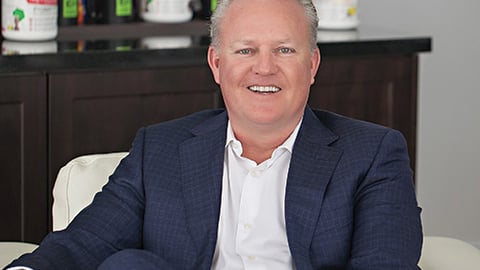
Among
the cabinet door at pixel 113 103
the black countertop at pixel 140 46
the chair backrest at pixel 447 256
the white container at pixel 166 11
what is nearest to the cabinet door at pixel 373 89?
the black countertop at pixel 140 46

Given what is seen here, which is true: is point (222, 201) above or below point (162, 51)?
below

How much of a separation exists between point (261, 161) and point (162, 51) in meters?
0.84

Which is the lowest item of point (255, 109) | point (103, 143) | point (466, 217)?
point (466, 217)

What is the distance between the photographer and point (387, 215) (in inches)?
76.4

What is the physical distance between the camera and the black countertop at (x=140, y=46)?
9.05 ft

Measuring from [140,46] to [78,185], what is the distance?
2.53 feet

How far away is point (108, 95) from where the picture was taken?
2.85m

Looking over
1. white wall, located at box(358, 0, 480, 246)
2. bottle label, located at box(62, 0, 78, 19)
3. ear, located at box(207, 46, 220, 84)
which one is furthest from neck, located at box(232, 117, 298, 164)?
white wall, located at box(358, 0, 480, 246)

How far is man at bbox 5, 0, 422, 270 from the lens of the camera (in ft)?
6.52

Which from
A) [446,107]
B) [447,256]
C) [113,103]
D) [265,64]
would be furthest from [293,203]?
[446,107]

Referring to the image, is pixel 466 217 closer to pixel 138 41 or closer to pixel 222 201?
pixel 138 41

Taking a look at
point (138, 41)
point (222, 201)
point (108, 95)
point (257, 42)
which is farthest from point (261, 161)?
point (138, 41)

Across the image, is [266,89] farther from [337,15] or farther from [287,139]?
[337,15]

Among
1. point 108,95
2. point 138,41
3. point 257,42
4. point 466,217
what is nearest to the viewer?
point 257,42
